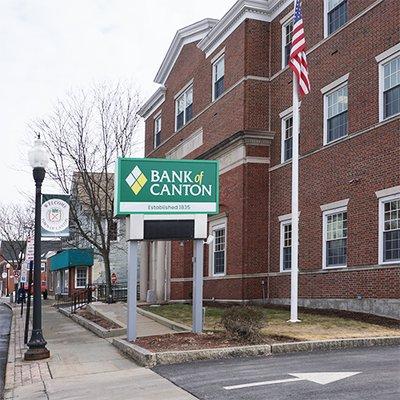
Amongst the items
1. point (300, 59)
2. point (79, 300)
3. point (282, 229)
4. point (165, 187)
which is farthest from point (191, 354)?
point (79, 300)

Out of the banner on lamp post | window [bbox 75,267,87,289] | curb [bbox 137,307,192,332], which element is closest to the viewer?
the banner on lamp post

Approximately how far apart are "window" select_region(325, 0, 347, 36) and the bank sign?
8.74 m

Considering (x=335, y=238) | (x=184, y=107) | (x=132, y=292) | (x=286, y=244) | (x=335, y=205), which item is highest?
(x=184, y=107)

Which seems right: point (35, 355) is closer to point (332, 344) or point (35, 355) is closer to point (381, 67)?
point (332, 344)

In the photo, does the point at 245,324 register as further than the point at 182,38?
No

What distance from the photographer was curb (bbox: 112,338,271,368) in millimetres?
10961

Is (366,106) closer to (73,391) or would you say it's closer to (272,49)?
(272,49)

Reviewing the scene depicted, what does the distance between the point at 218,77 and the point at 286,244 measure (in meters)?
8.72

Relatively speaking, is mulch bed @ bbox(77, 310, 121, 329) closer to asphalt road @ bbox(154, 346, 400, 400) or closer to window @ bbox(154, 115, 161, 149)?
asphalt road @ bbox(154, 346, 400, 400)

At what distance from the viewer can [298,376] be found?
9.07m

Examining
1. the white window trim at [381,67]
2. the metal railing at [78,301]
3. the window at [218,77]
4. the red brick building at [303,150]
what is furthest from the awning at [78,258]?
the white window trim at [381,67]

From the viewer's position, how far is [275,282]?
900 inches

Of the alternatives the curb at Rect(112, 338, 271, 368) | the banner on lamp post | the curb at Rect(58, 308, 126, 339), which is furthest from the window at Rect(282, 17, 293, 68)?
the curb at Rect(112, 338, 271, 368)

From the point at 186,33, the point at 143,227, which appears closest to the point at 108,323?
the point at 143,227
